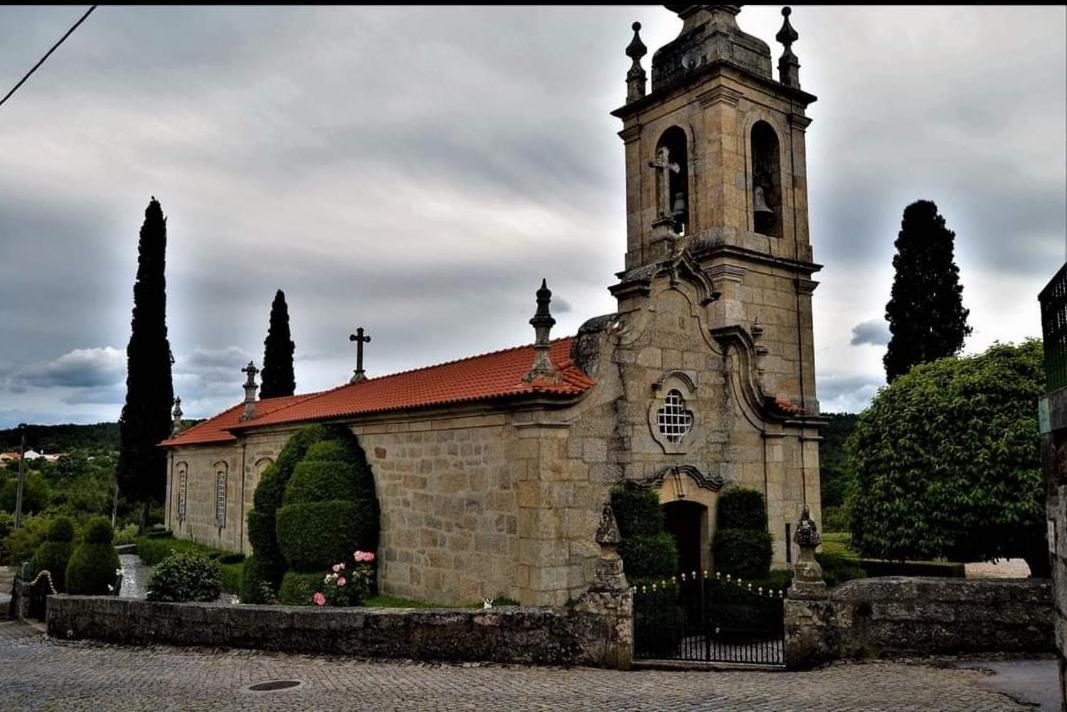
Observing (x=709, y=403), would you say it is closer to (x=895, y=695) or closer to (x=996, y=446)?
(x=996, y=446)

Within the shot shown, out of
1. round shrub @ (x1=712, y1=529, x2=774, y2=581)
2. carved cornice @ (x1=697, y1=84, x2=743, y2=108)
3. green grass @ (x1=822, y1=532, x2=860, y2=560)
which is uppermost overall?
carved cornice @ (x1=697, y1=84, x2=743, y2=108)

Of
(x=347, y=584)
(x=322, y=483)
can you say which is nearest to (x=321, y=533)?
(x=322, y=483)

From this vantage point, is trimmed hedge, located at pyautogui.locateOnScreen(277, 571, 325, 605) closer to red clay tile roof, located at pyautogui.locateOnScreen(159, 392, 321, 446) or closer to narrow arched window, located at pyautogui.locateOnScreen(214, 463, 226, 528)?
red clay tile roof, located at pyautogui.locateOnScreen(159, 392, 321, 446)

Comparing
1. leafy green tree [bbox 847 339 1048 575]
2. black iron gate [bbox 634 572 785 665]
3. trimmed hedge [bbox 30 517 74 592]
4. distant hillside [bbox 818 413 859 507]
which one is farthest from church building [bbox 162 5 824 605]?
distant hillside [bbox 818 413 859 507]

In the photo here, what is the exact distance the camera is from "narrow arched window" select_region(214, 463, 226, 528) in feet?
91.3

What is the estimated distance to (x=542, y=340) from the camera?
13.7m

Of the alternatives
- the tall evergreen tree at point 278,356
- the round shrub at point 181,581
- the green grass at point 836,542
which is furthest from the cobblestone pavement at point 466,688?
the tall evergreen tree at point 278,356

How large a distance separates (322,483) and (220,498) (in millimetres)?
12932

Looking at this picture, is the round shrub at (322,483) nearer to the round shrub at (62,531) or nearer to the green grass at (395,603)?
the green grass at (395,603)

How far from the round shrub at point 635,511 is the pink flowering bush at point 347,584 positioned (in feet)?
17.4

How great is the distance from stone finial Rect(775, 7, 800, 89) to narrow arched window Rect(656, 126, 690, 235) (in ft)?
10.8

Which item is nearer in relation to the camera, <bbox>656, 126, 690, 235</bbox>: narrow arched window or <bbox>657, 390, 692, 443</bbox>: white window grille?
<bbox>657, 390, 692, 443</bbox>: white window grille

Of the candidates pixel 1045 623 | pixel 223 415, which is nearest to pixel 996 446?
pixel 1045 623

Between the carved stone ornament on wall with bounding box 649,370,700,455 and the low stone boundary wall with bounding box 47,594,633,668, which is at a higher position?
the carved stone ornament on wall with bounding box 649,370,700,455
